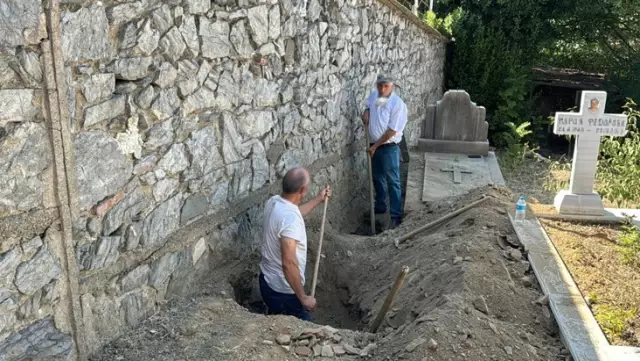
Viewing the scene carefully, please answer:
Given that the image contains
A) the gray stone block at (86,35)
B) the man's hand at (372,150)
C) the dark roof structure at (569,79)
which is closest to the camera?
the gray stone block at (86,35)

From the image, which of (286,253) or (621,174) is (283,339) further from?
(621,174)

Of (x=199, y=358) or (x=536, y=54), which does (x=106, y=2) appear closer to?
(x=199, y=358)

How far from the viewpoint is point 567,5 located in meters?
14.1

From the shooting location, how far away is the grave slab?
7.21 m

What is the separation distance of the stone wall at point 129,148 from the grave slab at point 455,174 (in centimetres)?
240

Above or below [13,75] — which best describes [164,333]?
below

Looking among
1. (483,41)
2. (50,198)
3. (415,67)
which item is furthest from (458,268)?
(483,41)

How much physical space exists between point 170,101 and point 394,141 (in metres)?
3.76

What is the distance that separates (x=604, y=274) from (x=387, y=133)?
303cm

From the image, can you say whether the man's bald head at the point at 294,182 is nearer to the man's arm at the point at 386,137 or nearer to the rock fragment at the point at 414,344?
the rock fragment at the point at 414,344

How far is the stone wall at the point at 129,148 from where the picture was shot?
2613 millimetres

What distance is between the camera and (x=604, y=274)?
13.9 ft

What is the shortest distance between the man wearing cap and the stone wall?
4.80ft

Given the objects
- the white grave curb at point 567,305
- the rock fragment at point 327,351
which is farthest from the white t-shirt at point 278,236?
the white grave curb at point 567,305
